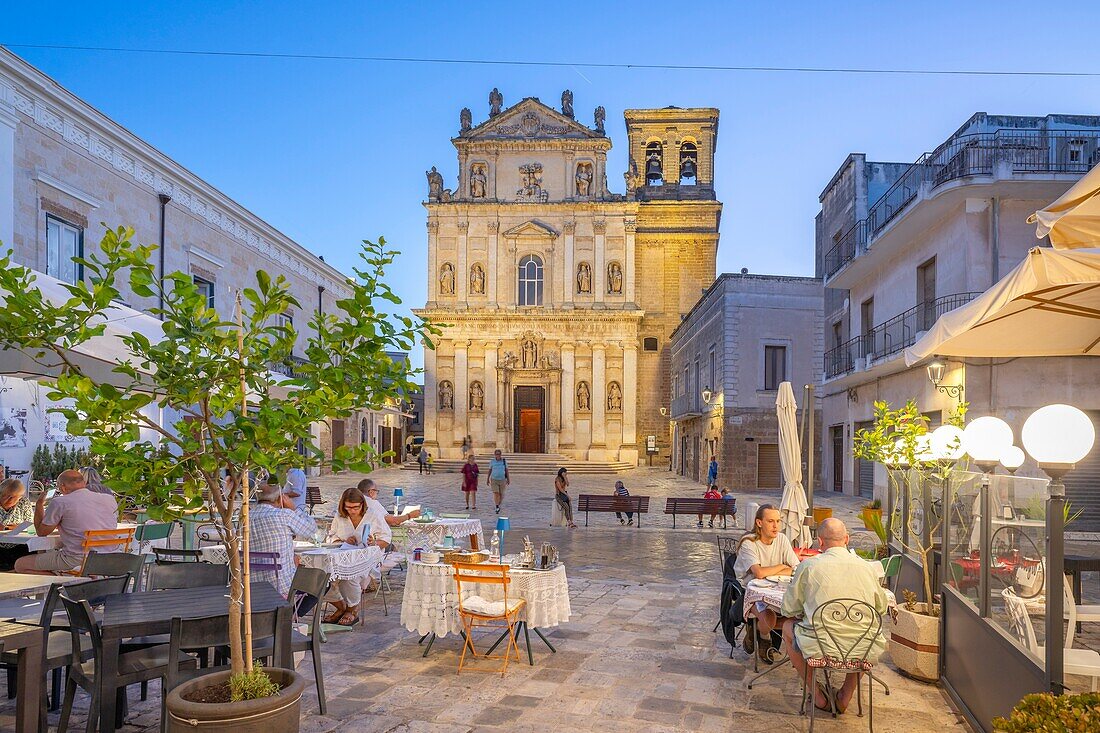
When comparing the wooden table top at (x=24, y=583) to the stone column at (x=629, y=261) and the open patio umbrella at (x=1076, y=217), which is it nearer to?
the open patio umbrella at (x=1076, y=217)

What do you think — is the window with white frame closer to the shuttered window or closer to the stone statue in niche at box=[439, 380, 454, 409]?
the shuttered window

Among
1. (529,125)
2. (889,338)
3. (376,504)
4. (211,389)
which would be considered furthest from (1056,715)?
(529,125)

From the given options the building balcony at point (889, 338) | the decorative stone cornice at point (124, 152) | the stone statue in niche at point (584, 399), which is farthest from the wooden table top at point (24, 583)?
the stone statue in niche at point (584, 399)

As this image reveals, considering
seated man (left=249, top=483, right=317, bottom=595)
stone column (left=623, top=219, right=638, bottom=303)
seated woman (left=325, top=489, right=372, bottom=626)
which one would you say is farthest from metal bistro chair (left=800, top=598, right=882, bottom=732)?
stone column (left=623, top=219, right=638, bottom=303)

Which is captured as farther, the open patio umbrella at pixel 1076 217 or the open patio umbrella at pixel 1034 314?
the open patio umbrella at pixel 1034 314

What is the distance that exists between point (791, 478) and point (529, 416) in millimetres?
28238

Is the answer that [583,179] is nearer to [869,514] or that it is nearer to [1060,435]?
[869,514]

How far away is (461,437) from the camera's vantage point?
114 ft

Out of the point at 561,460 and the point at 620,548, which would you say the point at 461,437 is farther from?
the point at 620,548

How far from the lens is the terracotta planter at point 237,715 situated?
3.06 metres

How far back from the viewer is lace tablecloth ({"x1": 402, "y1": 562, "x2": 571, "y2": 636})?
5734 mm

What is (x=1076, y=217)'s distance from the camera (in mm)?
3432

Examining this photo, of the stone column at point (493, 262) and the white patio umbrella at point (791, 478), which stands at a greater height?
the stone column at point (493, 262)

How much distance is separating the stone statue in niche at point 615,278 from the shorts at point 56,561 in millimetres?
30285
